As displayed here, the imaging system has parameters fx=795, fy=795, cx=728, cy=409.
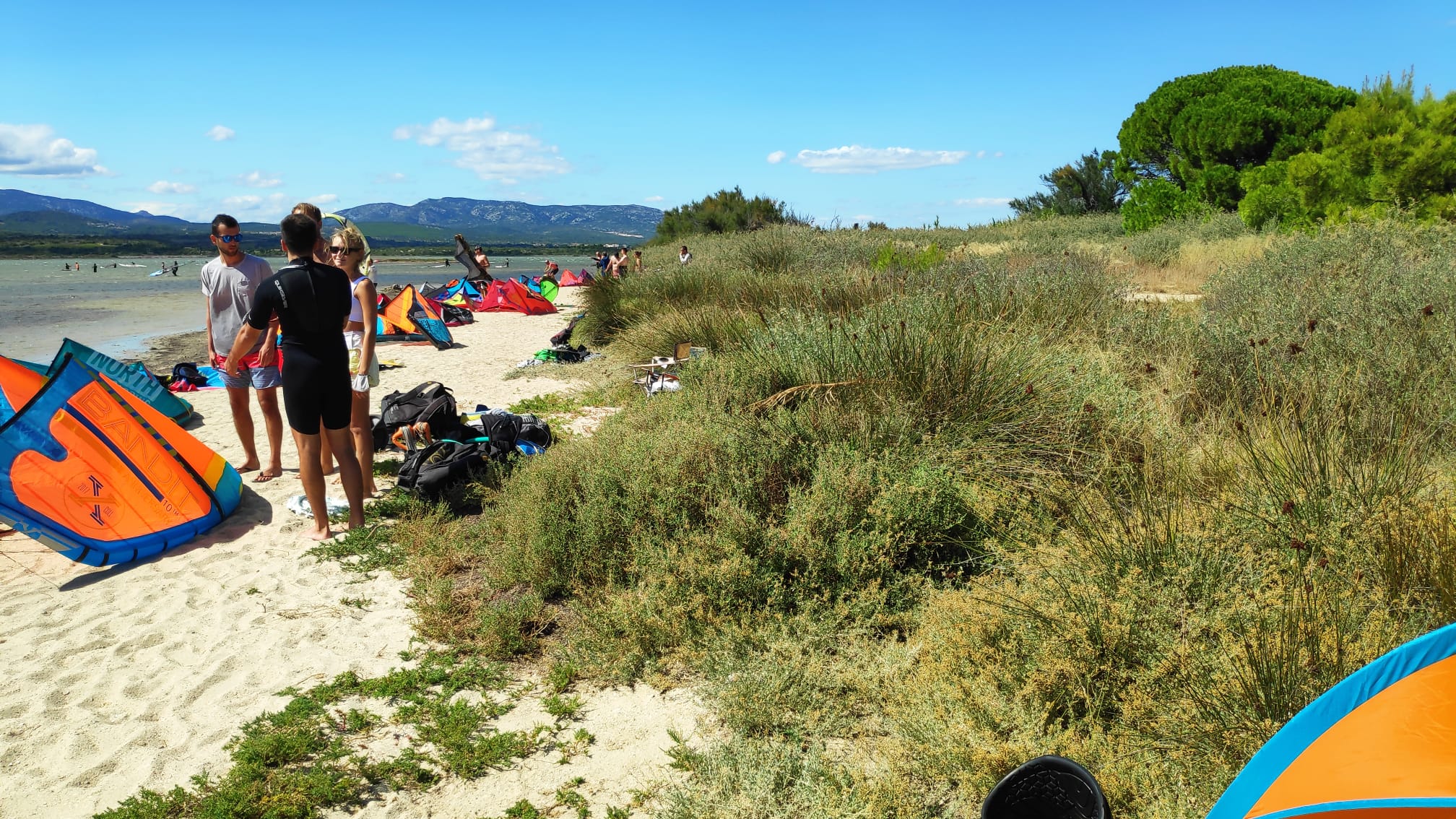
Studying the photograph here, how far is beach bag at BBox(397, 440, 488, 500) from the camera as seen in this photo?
5.07 metres

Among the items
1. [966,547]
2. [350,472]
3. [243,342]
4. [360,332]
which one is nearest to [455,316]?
[360,332]

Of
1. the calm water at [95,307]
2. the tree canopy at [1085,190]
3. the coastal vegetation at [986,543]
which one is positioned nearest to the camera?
the coastal vegetation at [986,543]

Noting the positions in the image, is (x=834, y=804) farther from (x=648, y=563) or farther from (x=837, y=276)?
(x=837, y=276)

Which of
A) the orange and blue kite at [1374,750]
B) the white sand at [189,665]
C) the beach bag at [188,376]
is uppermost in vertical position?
the orange and blue kite at [1374,750]

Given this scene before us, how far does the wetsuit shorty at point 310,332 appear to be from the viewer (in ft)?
14.3

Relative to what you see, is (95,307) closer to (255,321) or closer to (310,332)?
(255,321)

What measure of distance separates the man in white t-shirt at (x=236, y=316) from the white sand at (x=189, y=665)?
706 mm

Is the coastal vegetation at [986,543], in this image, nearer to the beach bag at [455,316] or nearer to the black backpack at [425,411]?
the black backpack at [425,411]

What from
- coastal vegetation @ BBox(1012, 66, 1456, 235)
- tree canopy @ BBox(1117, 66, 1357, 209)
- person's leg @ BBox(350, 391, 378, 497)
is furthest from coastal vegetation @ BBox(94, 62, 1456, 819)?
tree canopy @ BBox(1117, 66, 1357, 209)

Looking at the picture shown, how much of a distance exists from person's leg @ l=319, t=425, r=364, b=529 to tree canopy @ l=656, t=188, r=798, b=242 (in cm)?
2557

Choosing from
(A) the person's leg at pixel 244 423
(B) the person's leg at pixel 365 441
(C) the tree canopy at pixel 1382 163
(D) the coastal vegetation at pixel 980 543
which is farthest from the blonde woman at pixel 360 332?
(C) the tree canopy at pixel 1382 163

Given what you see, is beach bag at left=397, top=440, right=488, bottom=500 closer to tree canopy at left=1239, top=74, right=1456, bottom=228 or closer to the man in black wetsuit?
the man in black wetsuit

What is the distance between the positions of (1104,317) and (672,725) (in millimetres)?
5453

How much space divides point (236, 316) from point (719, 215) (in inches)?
1129
